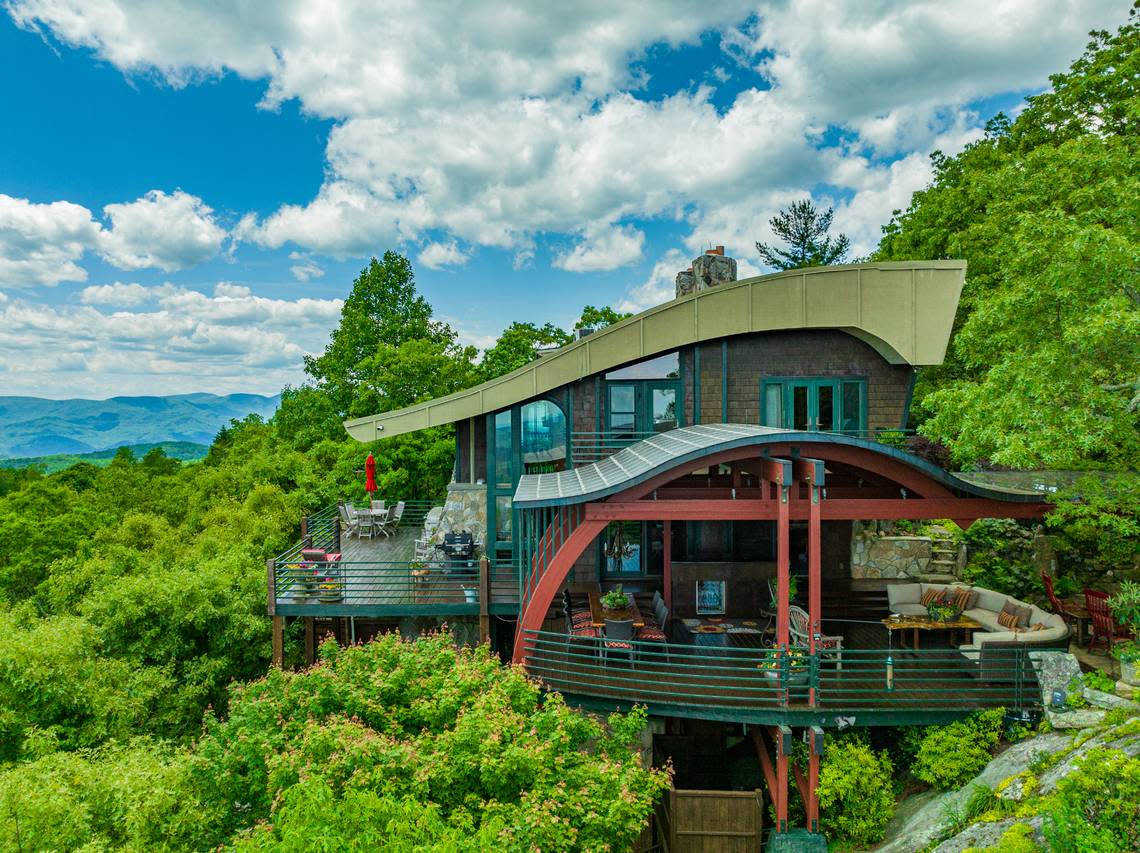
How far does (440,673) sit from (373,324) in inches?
1088

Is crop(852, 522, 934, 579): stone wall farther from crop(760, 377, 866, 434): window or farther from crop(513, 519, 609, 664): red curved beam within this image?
crop(513, 519, 609, 664): red curved beam

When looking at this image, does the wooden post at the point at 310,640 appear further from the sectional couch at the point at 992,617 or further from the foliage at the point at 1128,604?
the foliage at the point at 1128,604

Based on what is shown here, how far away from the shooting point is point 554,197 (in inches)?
1313

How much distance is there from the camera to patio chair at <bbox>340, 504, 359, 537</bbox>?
721 inches

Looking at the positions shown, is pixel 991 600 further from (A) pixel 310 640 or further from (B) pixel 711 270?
(A) pixel 310 640

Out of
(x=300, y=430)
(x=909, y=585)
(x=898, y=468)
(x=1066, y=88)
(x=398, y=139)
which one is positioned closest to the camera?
(x=898, y=468)

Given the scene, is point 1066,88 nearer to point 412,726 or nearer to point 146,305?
point 412,726

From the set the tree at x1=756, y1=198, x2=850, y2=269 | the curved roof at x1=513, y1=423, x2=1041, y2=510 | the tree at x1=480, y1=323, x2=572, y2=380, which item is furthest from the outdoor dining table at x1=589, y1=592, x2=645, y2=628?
the tree at x1=756, y1=198, x2=850, y2=269

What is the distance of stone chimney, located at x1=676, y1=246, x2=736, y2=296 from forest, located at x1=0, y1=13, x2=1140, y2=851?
507 centimetres

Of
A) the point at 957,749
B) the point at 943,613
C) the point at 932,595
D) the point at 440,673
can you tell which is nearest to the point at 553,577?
→ the point at 440,673

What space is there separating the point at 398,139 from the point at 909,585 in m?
25.7

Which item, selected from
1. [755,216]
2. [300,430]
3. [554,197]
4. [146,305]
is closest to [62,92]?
[300,430]

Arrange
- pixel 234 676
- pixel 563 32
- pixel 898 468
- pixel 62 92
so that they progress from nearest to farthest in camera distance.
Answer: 1. pixel 898 468
2. pixel 234 676
3. pixel 563 32
4. pixel 62 92

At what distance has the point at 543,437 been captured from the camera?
1366cm
